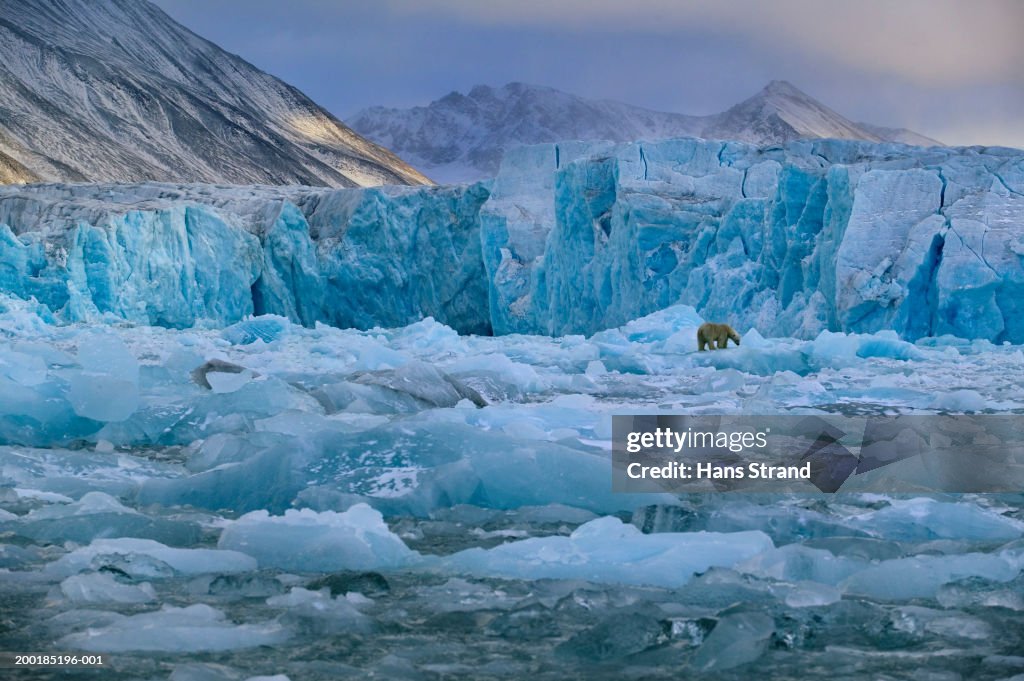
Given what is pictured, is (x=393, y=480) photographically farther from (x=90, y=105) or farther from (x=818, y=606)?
→ (x=90, y=105)

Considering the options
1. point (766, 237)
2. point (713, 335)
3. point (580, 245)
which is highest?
point (580, 245)

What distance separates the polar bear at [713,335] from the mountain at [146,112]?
127 feet

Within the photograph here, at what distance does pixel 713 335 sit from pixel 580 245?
6843 mm

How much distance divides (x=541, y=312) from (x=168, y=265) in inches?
302

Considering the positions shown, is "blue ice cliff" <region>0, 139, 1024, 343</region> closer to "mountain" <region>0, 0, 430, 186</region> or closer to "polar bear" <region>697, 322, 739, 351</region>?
"polar bear" <region>697, 322, 739, 351</region>

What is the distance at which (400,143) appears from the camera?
4035 inches

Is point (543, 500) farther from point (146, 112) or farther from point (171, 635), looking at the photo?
point (146, 112)

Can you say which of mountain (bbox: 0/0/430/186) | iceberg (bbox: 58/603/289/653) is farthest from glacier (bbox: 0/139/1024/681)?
mountain (bbox: 0/0/430/186)

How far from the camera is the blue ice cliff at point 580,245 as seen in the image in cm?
1384

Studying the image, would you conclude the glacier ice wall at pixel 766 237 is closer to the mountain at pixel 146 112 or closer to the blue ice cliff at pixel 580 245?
the blue ice cliff at pixel 580 245

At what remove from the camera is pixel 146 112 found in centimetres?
6091

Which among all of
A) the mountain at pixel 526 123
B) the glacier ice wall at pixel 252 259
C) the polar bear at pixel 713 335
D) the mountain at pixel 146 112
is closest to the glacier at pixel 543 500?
the polar bear at pixel 713 335

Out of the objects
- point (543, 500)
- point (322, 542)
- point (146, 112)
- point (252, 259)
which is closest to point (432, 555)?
point (322, 542)

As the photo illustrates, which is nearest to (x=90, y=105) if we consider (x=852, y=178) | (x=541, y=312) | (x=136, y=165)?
(x=136, y=165)
